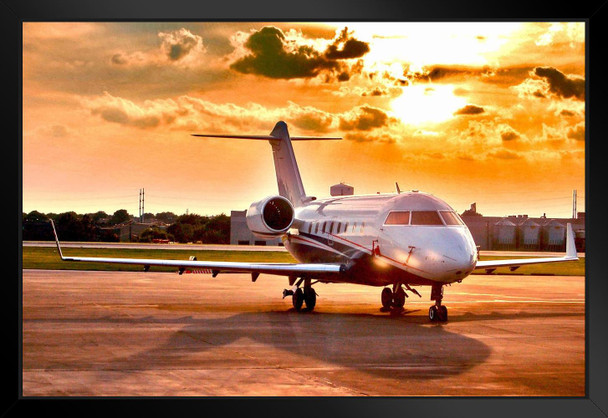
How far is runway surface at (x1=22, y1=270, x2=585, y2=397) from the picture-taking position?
470 inches

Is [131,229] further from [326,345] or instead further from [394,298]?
A: [326,345]

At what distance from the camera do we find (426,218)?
1992 centimetres

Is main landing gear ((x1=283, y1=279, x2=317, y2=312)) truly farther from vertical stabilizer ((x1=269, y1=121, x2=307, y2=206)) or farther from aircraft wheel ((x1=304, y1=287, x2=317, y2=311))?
vertical stabilizer ((x1=269, y1=121, x2=307, y2=206))

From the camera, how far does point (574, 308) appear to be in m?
25.1

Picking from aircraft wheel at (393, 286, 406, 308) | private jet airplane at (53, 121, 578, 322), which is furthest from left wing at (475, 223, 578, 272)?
aircraft wheel at (393, 286, 406, 308)

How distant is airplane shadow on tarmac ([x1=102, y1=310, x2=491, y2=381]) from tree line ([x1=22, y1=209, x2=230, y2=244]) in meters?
70.6

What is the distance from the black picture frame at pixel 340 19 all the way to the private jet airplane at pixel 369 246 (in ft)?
28.4

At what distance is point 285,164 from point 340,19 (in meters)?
20.4

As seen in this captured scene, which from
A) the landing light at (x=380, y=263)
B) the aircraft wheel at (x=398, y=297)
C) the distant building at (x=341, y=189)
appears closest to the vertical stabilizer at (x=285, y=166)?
the aircraft wheel at (x=398, y=297)

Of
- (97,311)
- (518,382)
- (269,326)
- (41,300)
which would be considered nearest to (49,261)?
(41,300)

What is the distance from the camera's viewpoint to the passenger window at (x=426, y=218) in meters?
19.7

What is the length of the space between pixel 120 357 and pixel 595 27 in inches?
383

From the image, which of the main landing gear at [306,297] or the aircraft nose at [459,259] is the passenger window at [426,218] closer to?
the aircraft nose at [459,259]

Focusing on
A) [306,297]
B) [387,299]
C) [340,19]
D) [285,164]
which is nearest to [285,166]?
[285,164]
